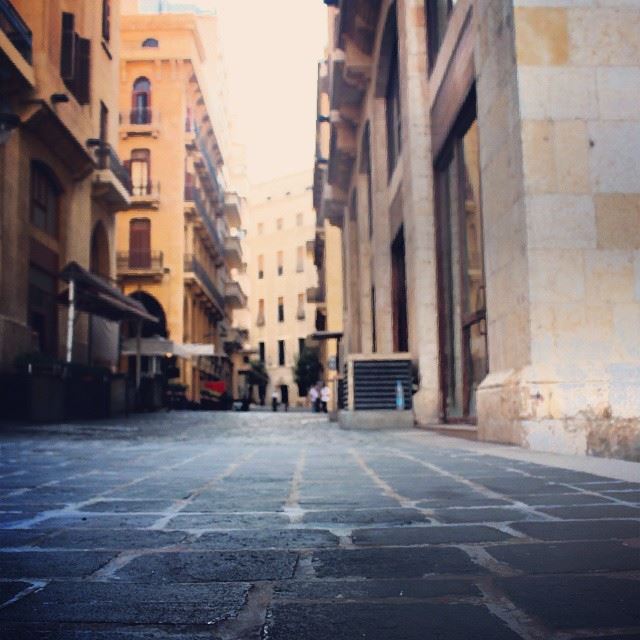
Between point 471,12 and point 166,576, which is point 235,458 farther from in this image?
point 471,12

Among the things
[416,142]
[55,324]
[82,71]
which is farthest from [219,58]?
[416,142]

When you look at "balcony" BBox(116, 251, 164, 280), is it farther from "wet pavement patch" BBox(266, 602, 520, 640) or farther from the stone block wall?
"wet pavement patch" BBox(266, 602, 520, 640)

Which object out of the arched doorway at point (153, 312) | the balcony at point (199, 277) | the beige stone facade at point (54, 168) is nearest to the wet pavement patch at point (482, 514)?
the beige stone facade at point (54, 168)

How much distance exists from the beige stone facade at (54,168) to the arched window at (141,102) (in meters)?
12.5

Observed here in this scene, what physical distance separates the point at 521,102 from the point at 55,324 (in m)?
15.8

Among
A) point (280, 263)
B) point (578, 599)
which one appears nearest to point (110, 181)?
point (578, 599)

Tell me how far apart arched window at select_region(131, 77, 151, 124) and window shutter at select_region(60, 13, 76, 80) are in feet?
62.0

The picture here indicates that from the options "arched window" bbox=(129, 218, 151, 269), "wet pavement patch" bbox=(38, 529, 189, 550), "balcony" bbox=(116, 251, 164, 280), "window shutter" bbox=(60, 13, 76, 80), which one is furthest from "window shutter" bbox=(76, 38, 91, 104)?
"wet pavement patch" bbox=(38, 529, 189, 550)

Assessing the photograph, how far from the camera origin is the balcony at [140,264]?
122 feet

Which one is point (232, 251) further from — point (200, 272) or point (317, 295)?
→ point (200, 272)

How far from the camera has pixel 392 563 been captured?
7.30 ft

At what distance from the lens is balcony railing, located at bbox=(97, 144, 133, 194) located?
23.4 m

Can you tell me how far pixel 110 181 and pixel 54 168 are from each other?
11.5 ft

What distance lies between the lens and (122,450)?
24.6ft
